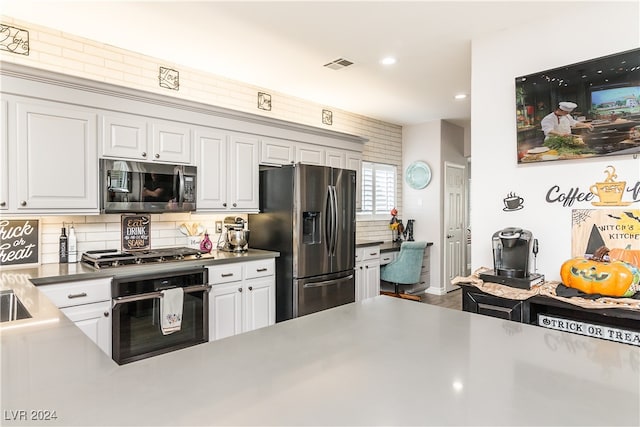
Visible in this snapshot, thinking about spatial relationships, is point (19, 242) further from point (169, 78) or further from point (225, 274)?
point (169, 78)

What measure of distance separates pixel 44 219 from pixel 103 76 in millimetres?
1250

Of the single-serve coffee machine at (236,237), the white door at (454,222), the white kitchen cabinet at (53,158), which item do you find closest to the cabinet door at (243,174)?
the single-serve coffee machine at (236,237)

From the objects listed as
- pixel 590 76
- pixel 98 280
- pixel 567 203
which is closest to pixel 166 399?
pixel 98 280

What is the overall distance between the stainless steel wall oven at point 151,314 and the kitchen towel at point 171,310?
0.10 feet

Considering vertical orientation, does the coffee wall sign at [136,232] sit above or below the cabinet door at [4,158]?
below

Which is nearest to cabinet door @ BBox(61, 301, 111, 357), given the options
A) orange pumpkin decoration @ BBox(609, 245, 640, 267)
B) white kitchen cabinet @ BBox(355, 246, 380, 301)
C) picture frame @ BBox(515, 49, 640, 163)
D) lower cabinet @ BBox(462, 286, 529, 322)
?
lower cabinet @ BBox(462, 286, 529, 322)

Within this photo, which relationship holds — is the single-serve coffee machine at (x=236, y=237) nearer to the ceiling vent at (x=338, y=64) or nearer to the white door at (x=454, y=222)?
the ceiling vent at (x=338, y=64)

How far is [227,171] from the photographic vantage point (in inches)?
142

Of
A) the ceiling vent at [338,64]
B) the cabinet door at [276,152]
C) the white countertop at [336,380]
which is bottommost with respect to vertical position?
the white countertop at [336,380]

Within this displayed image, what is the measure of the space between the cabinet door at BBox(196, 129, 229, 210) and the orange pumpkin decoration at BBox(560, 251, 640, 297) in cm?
280

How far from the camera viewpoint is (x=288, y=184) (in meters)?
3.64

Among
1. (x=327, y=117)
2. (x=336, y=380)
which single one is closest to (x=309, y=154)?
(x=327, y=117)

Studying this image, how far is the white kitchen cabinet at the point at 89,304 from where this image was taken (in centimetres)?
240

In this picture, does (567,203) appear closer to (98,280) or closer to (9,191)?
(98,280)
